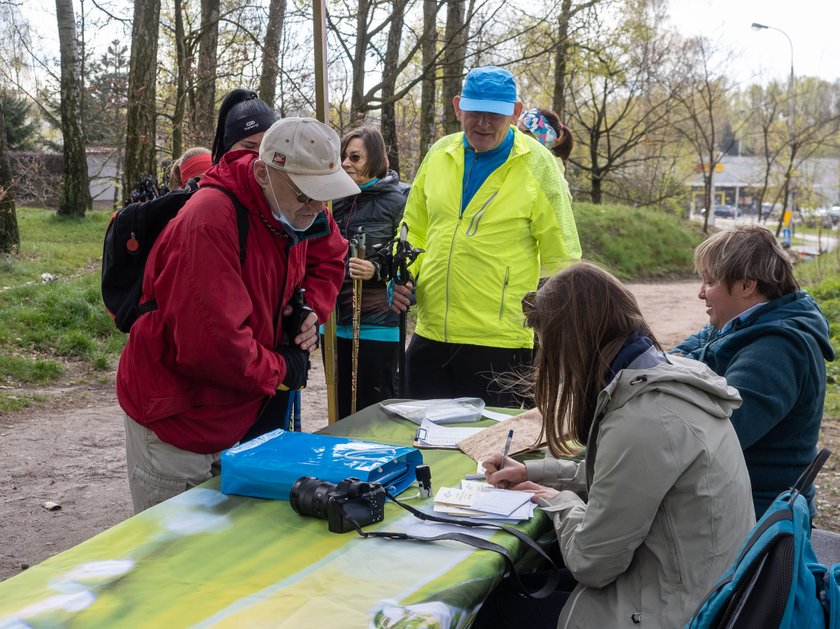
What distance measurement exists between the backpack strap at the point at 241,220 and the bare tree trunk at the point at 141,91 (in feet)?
24.7

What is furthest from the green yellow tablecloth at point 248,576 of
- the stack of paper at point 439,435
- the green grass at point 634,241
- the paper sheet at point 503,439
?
the green grass at point 634,241

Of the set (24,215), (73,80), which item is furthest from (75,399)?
(24,215)

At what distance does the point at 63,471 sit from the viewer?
475 centimetres

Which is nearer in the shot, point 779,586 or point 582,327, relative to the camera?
point 779,586

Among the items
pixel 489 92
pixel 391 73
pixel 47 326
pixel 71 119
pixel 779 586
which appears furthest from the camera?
pixel 71 119

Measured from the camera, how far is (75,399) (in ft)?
20.2

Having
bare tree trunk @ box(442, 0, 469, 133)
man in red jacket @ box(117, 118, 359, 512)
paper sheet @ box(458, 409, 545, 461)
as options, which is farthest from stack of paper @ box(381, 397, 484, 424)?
bare tree trunk @ box(442, 0, 469, 133)

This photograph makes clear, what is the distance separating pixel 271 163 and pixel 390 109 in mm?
8431

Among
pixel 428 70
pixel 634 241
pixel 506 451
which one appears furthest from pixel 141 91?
pixel 634 241

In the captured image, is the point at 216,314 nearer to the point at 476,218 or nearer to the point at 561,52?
the point at 476,218

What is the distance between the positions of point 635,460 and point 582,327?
12.7 inches

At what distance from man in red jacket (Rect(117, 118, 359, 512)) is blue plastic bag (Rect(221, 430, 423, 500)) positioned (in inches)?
7.4

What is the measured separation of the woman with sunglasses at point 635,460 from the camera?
1.72 m

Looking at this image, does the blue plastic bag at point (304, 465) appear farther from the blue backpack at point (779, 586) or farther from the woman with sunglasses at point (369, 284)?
the woman with sunglasses at point (369, 284)
